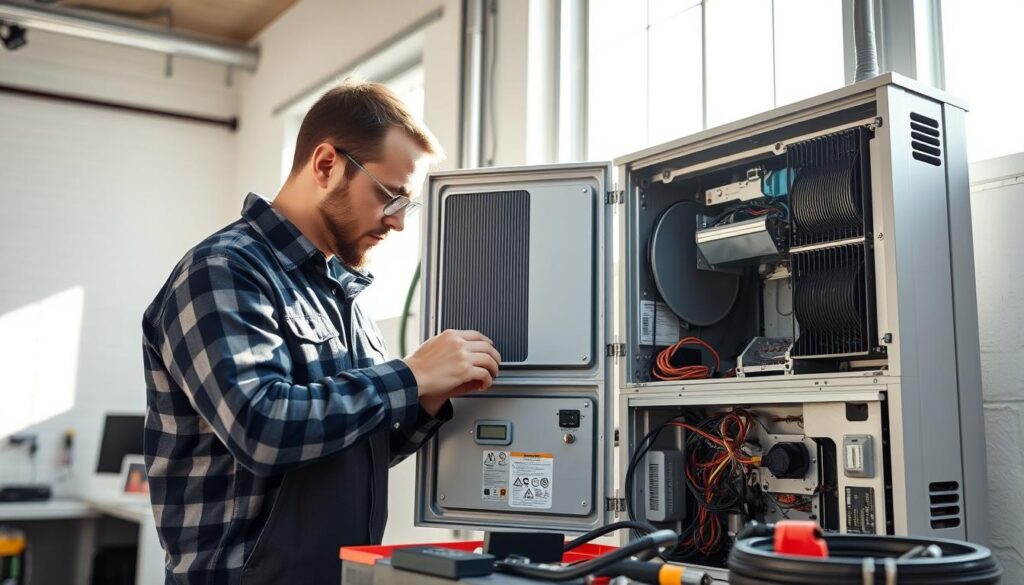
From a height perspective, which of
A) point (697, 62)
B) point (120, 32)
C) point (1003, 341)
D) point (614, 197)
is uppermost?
point (120, 32)

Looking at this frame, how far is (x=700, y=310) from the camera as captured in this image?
1.77 m

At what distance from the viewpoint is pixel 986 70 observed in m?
1.72

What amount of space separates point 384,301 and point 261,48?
1941 millimetres

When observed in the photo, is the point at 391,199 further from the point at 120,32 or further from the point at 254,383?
the point at 120,32

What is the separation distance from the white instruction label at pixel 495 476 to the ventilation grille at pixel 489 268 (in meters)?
0.17

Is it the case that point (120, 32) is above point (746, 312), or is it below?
above

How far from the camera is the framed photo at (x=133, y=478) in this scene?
426 centimetres

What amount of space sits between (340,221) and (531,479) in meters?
0.56

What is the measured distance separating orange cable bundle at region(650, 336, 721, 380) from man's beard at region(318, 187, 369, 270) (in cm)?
58

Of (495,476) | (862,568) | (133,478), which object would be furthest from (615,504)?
(133,478)

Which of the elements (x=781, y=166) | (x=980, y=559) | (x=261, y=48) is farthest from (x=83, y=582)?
(x=980, y=559)

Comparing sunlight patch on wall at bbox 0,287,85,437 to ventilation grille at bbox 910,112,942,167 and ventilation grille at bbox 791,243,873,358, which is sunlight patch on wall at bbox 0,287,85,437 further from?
ventilation grille at bbox 910,112,942,167

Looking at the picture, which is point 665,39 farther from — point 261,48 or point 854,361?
point 261,48

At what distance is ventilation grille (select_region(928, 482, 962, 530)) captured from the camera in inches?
51.2
